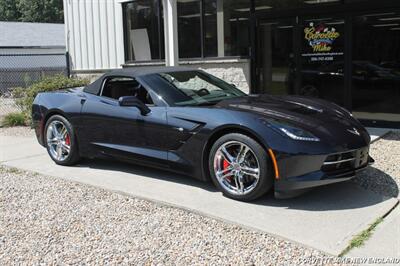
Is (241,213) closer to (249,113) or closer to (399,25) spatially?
(249,113)

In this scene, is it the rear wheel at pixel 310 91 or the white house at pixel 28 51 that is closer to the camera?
the rear wheel at pixel 310 91

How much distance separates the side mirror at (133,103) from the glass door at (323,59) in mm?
5353

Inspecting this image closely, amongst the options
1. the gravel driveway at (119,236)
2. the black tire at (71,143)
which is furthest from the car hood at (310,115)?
the black tire at (71,143)

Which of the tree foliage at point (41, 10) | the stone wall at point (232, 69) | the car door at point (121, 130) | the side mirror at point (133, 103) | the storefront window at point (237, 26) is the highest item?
the tree foliage at point (41, 10)

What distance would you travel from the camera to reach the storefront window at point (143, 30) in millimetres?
12750

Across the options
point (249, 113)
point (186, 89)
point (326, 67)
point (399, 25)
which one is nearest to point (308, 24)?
point (326, 67)

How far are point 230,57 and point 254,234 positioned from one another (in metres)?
7.56

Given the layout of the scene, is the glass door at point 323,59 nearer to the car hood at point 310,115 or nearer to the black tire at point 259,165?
the car hood at point 310,115

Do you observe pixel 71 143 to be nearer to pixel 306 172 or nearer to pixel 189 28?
pixel 306 172

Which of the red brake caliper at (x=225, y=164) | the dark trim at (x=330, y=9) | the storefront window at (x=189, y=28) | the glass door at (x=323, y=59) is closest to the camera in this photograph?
the red brake caliper at (x=225, y=164)

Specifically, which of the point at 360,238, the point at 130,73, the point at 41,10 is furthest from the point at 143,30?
the point at 41,10

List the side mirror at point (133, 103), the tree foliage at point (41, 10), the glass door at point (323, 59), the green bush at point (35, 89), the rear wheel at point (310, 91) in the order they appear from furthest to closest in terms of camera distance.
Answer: the tree foliage at point (41, 10) → the green bush at point (35, 89) → the rear wheel at point (310, 91) → the glass door at point (323, 59) → the side mirror at point (133, 103)

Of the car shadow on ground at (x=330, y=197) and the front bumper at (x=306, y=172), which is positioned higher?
the front bumper at (x=306, y=172)

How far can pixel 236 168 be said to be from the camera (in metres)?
4.96
